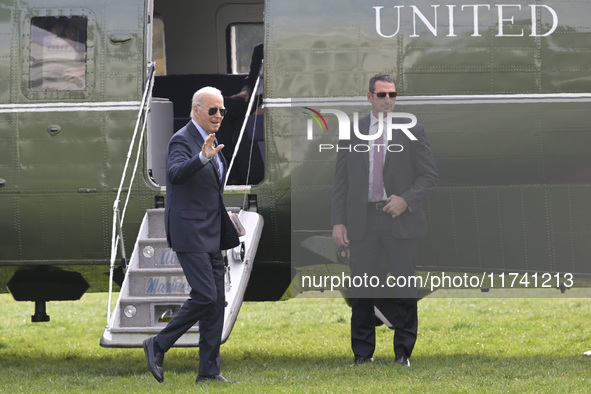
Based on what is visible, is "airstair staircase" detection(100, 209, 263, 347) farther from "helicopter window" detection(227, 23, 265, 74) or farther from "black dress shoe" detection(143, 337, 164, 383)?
"helicopter window" detection(227, 23, 265, 74)

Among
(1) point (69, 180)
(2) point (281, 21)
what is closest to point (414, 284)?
(2) point (281, 21)

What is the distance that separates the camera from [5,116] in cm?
866

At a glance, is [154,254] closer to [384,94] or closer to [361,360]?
[361,360]

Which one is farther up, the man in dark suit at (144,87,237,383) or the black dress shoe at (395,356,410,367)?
the man in dark suit at (144,87,237,383)

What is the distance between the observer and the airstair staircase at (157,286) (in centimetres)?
761

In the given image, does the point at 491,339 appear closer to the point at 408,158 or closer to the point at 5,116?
the point at 408,158

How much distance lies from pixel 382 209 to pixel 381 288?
60cm

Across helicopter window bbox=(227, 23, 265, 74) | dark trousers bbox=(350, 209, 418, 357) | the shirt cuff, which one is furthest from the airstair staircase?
helicopter window bbox=(227, 23, 265, 74)

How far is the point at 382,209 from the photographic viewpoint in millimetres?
8039

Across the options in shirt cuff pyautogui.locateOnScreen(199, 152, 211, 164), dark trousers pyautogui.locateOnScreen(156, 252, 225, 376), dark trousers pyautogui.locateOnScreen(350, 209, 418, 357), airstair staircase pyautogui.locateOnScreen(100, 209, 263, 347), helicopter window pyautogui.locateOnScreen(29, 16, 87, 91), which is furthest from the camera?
helicopter window pyautogui.locateOnScreen(29, 16, 87, 91)

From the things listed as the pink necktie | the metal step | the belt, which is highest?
the pink necktie

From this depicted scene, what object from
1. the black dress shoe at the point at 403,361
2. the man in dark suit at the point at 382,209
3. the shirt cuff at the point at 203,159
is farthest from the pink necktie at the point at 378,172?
the shirt cuff at the point at 203,159

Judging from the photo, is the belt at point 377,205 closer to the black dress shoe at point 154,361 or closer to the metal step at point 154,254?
the metal step at point 154,254

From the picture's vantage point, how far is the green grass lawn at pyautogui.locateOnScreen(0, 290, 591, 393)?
7348mm
